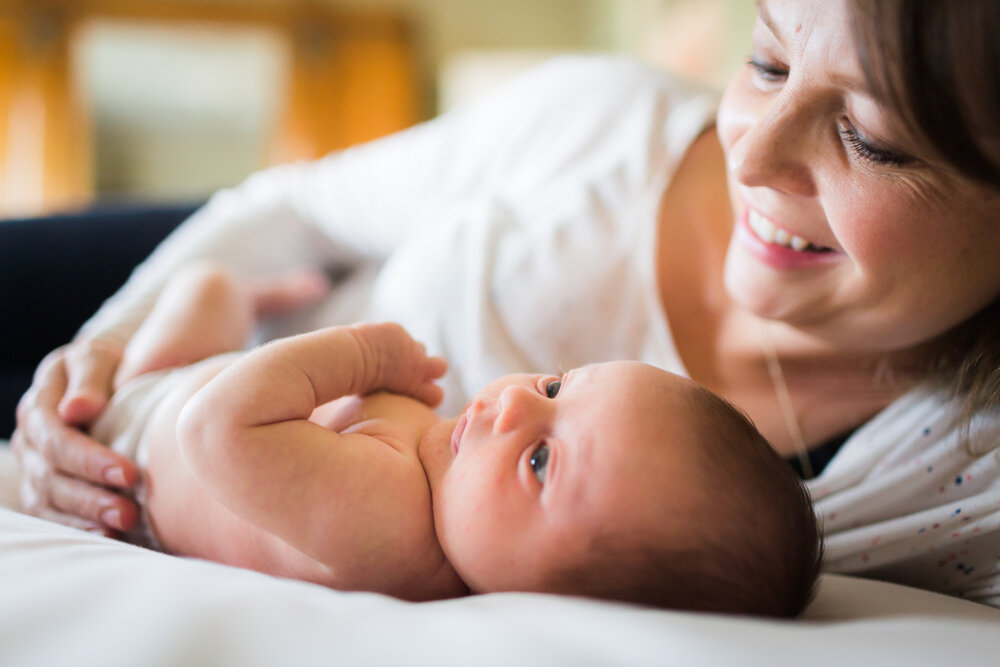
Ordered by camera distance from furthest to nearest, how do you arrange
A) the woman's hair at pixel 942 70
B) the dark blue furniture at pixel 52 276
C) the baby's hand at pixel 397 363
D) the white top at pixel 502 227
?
the dark blue furniture at pixel 52 276 < the white top at pixel 502 227 < the baby's hand at pixel 397 363 < the woman's hair at pixel 942 70

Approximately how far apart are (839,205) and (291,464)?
580 millimetres

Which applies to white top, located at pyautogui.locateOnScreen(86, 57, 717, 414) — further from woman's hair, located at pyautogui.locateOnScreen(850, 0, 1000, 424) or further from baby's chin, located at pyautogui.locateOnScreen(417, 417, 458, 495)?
woman's hair, located at pyautogui.locateOnScreen(850, 0, 1000, 424)

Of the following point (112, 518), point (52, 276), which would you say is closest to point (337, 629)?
point (112, 518)

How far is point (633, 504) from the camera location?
0.58 meters

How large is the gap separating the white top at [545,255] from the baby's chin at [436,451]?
0.30 m

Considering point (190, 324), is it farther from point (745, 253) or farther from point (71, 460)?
point (745, 253)

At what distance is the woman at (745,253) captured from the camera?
666 millimetres

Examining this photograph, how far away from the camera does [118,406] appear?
927 millimetres

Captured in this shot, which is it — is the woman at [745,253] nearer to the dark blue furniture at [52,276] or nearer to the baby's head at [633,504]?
the dark blue furniture at [52,276]

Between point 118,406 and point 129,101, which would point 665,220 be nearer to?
point 118,406

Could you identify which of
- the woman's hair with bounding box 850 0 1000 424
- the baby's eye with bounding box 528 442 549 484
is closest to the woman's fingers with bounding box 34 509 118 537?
the baby's eye with bounding box 528 442 549 484

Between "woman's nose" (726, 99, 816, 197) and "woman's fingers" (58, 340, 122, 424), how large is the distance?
833 mm

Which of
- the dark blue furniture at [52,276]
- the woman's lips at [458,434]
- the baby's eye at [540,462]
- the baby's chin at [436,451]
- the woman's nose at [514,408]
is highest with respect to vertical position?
the woman's nose at [514,408]

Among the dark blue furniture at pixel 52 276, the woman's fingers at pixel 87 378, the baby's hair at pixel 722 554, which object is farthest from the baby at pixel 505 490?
the dark blue furniture at pixel 52 276
